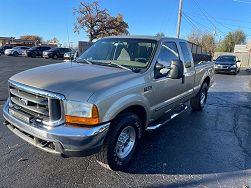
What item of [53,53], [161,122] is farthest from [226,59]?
[53,53]

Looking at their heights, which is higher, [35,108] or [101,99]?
[101,99]

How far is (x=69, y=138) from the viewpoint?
289 cm

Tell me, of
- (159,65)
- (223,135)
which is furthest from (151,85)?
(223,135)

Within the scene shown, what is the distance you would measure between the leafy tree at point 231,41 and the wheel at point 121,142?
210 feet

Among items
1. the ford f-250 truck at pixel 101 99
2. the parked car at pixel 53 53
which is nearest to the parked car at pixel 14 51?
the parked car at pixel 53 53

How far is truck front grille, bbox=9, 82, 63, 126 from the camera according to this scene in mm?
2975

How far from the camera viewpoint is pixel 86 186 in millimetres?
3238

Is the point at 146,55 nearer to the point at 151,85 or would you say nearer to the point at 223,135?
the point at 151,85

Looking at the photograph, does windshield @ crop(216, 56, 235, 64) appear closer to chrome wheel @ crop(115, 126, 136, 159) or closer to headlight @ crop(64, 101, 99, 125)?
chrome wheel @ crop(115, 126, 136, 159)

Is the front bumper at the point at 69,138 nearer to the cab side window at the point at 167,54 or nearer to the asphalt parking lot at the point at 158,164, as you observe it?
the asphalt parking lot at the point at 158,164

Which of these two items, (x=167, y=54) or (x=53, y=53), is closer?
(x=167, y=54)

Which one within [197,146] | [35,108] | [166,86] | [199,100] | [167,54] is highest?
[167,54]

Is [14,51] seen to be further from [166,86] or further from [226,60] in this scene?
[166,86]

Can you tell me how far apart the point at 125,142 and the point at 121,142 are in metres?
0.14
